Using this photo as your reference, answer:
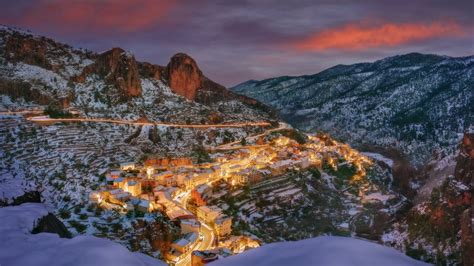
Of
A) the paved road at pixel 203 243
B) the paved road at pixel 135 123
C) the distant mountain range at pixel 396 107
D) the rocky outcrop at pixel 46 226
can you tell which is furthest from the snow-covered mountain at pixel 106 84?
the distant mountain range at pixel 396 107

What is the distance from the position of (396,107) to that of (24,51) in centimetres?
11870

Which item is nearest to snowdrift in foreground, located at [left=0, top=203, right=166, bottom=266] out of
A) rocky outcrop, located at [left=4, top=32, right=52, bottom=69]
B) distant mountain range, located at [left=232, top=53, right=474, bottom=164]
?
rocky outcrop, located at [left=4, top=32, right=52, bottom=69]

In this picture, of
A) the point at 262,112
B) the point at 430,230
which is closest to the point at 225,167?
the point at 430,230

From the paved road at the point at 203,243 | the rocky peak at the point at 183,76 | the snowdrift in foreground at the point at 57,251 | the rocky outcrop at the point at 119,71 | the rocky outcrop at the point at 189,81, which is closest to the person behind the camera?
the snowdrift in foreground at the point at 57,251

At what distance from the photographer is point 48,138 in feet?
126

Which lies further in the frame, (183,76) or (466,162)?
(183,76)

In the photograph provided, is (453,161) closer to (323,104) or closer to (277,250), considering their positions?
(277,250)

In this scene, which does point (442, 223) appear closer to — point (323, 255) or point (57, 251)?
point (323, 255)

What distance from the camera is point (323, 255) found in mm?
4785

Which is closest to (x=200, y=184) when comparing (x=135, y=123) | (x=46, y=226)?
(x=135, y=123)

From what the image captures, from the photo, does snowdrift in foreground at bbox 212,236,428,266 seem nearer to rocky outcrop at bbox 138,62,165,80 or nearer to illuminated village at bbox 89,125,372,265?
illuminated village at bbox 89,125,372,265

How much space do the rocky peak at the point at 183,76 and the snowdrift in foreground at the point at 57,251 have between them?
227 ft

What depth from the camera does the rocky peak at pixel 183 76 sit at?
76000 millimetres

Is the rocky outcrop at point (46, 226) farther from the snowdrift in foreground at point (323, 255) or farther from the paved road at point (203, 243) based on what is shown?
the paved road at point (203, 243)
